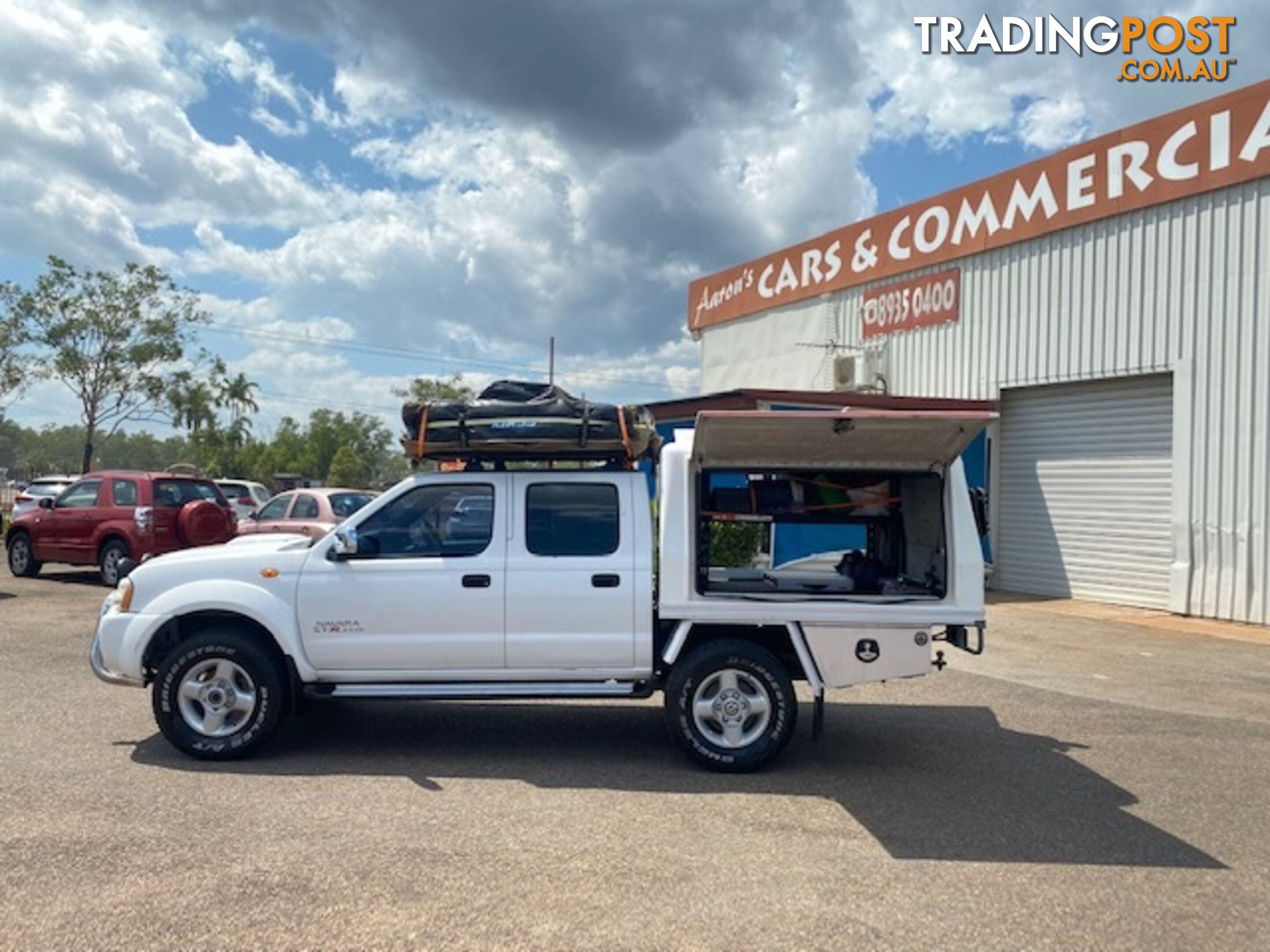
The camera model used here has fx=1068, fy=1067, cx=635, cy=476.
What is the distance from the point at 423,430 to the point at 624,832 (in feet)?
9.22

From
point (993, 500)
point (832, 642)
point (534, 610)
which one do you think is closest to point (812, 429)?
point (832, 642)

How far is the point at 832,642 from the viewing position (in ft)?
21.4

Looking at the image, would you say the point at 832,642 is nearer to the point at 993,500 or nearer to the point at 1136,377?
the point at 1136,377

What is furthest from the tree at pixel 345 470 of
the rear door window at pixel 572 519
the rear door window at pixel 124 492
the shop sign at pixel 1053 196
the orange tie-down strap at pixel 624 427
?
the orange tie-down strap at pixel 624 427

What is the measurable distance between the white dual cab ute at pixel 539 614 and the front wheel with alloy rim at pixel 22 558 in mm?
12215

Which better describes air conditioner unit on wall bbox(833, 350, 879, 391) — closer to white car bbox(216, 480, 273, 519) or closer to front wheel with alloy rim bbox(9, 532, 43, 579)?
white car bbox(216, 480, 273, 519)

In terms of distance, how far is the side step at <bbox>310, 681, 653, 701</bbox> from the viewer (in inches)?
258

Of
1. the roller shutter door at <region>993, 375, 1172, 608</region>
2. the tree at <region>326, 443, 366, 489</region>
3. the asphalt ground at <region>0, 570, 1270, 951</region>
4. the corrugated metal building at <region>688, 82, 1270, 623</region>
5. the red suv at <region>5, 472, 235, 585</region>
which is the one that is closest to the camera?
the asphalt ground at <region>0, 570, 1270, 951</region>

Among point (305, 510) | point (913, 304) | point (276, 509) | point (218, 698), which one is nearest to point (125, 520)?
point (276, 509)

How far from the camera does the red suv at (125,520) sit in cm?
1571

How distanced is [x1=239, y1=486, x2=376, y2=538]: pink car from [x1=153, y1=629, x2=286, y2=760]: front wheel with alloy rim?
941cm

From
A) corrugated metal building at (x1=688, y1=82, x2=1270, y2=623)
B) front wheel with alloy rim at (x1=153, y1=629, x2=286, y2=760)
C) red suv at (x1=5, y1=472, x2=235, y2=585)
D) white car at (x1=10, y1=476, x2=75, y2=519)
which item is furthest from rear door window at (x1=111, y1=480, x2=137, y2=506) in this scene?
corrugated metal building at (x1=688, y1=82, x2=1270, y2=623)

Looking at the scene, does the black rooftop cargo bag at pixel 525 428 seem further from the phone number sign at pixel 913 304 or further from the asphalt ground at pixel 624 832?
the phone number sign at pixel 913 304

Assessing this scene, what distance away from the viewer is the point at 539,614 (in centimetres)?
655
